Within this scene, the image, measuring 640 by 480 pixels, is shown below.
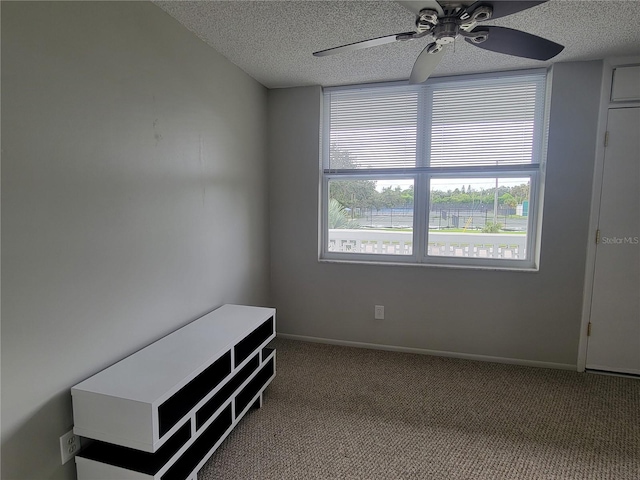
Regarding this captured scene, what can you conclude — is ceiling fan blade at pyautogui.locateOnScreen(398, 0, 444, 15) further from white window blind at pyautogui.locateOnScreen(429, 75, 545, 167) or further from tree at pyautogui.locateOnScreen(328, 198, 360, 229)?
tree at pyautogui.locateOnScreen(328, 198, 360, 229)

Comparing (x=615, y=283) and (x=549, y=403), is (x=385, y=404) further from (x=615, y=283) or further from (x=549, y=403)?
(x=615, y=283)

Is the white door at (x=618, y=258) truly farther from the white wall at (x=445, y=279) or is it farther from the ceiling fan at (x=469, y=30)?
the ceiling fan at (x=469, y=30)

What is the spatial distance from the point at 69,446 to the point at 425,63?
258 centimetres

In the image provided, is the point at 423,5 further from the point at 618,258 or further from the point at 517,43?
the point at 618,258

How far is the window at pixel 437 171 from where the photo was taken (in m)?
2.77

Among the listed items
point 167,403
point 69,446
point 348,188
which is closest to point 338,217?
point 348,188

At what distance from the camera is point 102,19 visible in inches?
59.2

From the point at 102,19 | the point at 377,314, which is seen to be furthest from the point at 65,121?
the point at 377,314

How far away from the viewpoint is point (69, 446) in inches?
56.2

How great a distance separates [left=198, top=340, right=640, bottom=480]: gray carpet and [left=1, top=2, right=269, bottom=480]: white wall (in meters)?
0.84

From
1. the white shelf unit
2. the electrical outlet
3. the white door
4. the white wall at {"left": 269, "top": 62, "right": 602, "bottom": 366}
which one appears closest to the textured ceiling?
the white wall at {"left": 269, "top": 62, "right": 602, "bottom": 366}

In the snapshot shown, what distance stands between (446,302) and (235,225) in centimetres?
198

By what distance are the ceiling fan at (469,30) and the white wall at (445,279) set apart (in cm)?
125

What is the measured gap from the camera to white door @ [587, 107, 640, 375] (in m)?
2.48
